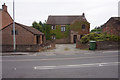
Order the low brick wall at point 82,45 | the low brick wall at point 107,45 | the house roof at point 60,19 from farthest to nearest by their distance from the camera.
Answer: the house roof at point 60,19, the low brick wall at point 82,45, the low brick wall at point 107,45

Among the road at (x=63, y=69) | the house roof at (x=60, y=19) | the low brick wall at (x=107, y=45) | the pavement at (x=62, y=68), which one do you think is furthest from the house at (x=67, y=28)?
the road at (x=63, y=69)

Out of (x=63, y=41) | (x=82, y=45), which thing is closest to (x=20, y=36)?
(x=82, y=45)

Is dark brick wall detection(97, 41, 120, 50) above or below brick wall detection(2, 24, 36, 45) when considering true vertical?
below

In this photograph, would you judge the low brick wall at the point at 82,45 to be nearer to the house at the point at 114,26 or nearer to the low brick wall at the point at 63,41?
the house at the point at 114,26

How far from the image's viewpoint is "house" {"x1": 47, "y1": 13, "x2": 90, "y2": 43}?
33.3m

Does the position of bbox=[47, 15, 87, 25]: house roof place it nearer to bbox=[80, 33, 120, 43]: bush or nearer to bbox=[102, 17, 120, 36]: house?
bbox=[102, 17, 120, 36]: house

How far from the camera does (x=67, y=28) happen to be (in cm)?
3519

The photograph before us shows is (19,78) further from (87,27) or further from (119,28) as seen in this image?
(87,27)

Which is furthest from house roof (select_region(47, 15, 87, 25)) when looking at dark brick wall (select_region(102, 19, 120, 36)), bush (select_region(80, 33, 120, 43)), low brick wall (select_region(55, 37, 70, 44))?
bush (select_region(80, 33, 120, 43))

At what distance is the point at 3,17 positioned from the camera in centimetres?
2830

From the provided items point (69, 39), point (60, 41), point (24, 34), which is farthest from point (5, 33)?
point (69, 39)

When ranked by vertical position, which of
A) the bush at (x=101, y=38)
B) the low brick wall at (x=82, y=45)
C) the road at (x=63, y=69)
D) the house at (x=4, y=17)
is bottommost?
the road at (x=63, y=69)

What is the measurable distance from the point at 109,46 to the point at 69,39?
1879 cm

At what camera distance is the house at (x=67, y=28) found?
33.3 meters
